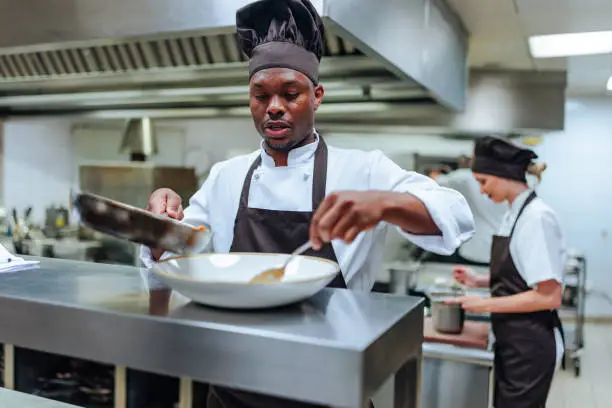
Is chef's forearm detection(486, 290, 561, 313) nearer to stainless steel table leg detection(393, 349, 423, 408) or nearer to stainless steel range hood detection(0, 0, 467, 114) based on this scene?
stainless steel range hood detection(0, 0, 467, 114)

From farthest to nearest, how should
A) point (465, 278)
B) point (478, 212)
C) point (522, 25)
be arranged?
1. point (478, 212)
2. point (522, 25)
3. point (465, 278)

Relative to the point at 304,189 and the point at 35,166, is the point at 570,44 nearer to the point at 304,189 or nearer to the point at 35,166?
the point at 304,189

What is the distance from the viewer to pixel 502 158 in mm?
2588

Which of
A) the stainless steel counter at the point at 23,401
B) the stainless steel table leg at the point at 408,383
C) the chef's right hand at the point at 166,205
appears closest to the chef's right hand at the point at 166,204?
the chef's right hand at the point at 166,205

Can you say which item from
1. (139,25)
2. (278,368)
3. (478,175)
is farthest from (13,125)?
(278,368)

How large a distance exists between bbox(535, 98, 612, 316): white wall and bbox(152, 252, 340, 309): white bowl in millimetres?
5690

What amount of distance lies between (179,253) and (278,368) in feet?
1.33

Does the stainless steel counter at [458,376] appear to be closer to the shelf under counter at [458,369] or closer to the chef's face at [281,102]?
the shelf under counter at [458,369]

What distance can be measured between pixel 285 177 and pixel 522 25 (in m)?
2.35

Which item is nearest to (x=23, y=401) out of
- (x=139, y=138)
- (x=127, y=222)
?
(x=127, y=222)

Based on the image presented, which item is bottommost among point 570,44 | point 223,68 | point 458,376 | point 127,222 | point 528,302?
point 458,376

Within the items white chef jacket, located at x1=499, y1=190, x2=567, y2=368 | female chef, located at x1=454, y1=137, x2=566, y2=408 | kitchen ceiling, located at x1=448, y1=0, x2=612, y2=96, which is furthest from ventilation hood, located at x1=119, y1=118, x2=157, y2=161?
white chef jacket, located at x1=499, y1=190, x2=567, y2=368

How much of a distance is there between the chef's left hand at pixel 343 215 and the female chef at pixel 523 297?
1.72 metres

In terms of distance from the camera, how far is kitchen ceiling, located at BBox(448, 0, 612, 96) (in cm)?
272
